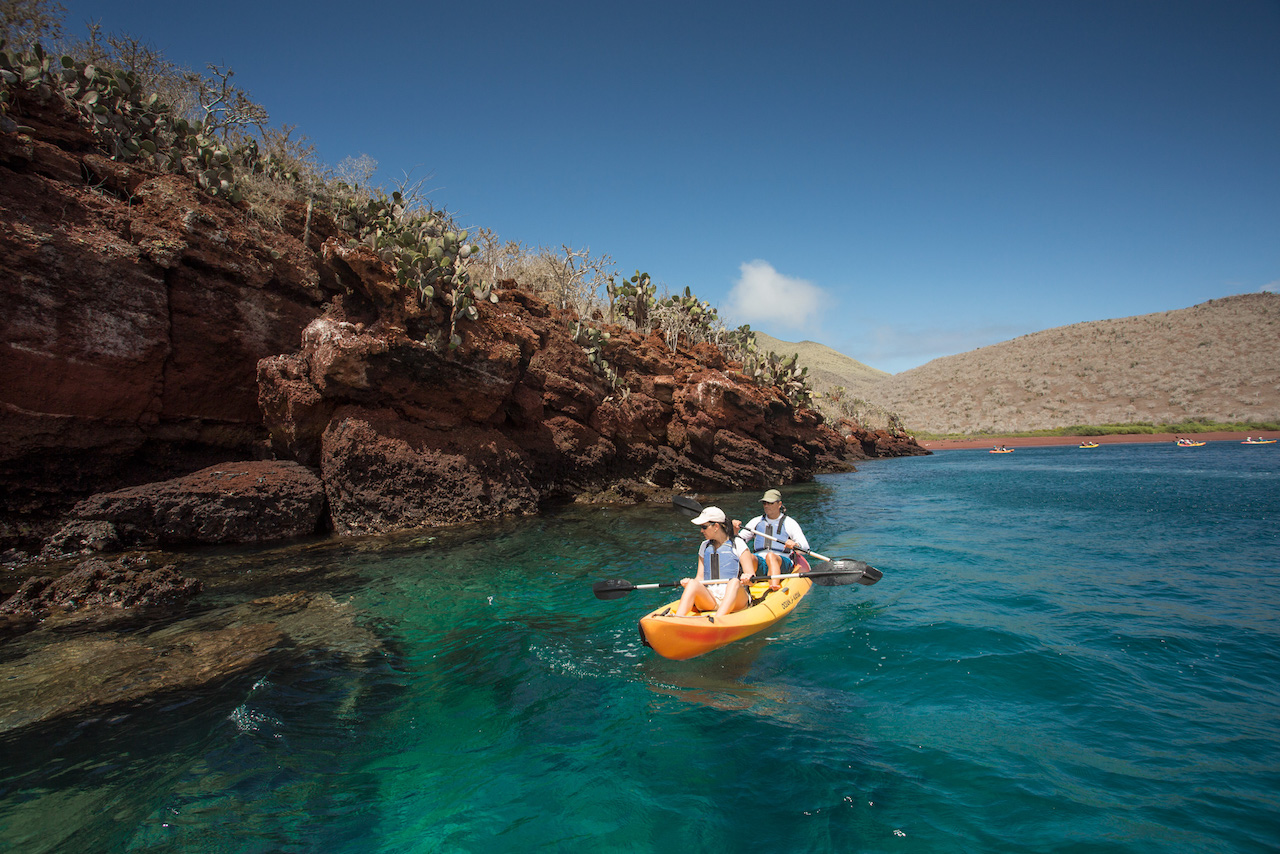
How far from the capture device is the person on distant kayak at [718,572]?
230 inches

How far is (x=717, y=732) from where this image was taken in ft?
14.4

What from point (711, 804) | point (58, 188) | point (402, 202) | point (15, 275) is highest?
point (402, 202)

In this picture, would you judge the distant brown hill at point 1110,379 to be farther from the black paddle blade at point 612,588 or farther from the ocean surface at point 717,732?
the black paddle blade at point 612,588

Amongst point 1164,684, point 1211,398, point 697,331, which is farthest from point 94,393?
point 1211,398

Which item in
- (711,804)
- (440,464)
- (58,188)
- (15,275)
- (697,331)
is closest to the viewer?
(711,804)

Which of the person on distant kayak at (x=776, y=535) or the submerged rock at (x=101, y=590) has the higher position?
the person on distant kayak at (x=776, y=535)

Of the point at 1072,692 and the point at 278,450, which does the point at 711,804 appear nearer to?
the point at 1072,692

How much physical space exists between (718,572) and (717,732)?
205 centimetres

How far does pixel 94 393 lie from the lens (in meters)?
8.97

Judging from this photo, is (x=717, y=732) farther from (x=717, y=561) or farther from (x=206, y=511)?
(x=206, y=511)

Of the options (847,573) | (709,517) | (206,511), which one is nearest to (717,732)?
(709,517)

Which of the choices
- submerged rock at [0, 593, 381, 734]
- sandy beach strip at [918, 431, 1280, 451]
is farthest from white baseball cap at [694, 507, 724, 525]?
sandy beach strip at [918, 431, 1280, 451]

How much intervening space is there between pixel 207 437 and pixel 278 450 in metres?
1.20

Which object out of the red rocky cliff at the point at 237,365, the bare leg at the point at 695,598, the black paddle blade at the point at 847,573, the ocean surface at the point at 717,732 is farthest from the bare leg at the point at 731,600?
the red rocky cliff at the point at 237,365
